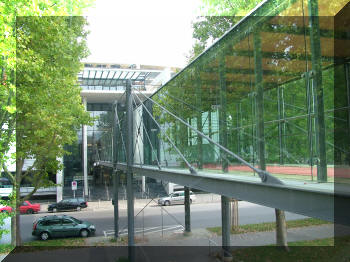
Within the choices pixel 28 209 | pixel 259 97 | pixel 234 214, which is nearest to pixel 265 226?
pixel 234 214

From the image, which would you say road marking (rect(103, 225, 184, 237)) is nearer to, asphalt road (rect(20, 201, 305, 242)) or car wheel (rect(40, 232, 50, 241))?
asphalt road (rect(20, 201, 305, 242))

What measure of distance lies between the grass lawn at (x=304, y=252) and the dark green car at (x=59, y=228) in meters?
8.50

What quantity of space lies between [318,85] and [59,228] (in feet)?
52.7

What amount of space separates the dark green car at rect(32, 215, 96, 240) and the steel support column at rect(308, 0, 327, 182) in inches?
598

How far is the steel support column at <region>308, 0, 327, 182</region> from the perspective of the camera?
3725 millimetres

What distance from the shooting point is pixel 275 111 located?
4.55 meters

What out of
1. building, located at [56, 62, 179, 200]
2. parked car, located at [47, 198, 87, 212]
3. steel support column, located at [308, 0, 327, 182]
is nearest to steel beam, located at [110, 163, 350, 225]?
steel support column, located at [308, 0, 327, 182]

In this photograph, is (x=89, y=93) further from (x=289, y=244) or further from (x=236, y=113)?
(x=236, y=113)

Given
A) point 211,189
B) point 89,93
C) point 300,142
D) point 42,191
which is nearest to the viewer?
point 300,142

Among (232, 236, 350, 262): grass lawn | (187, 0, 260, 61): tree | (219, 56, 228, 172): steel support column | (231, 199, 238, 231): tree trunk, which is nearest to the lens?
(219, 56, 228, 172): steel support column

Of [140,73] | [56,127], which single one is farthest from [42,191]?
[56,127]

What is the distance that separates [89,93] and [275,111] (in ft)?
98.9

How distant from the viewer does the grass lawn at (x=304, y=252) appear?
10.2 metres

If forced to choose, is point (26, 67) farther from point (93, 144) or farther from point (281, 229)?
→ point (93, 144)
